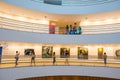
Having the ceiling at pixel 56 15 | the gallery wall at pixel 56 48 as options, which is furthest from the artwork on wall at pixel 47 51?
the ceiling at pixel 56 15

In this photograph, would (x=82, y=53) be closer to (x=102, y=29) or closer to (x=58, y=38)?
(x=102, y=29)

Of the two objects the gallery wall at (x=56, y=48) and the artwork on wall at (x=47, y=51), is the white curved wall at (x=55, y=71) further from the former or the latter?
the artwork on wall at (x=47, y=51)

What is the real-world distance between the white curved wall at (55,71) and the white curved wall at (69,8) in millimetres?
7078

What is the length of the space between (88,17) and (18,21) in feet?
30.6

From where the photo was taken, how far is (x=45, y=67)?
17.9m

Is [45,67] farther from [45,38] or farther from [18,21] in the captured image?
[18,21]

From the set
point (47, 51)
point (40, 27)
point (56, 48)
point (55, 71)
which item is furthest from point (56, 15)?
point (55, 71)

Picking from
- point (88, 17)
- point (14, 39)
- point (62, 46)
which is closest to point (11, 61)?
point (14, 39)

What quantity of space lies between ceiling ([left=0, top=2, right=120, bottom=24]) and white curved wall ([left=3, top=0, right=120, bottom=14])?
0.57 m

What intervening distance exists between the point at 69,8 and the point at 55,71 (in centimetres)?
851

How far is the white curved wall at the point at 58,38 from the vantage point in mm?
18583

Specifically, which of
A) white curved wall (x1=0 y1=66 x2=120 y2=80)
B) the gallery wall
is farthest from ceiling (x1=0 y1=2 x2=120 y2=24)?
white curved wall (x1=0 y1=66 x2=120 y2=80)

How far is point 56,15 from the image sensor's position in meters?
22.6

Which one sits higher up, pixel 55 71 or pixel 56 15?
pixel 56 15
